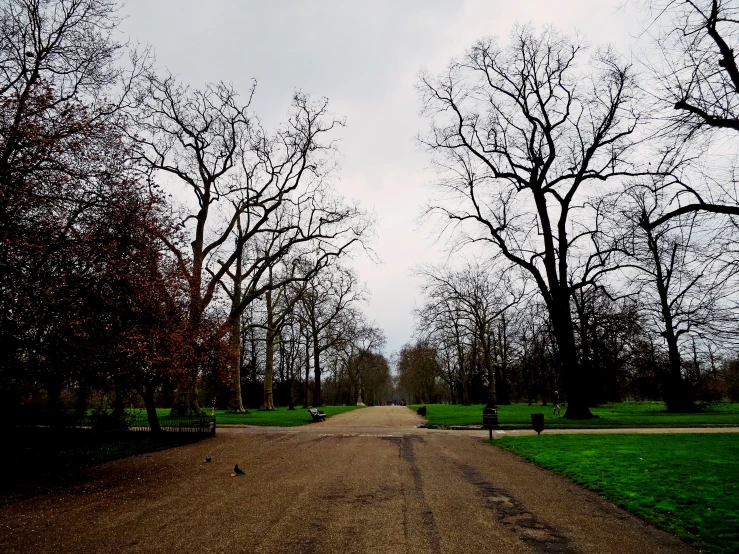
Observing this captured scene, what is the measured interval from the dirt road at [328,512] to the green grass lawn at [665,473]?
0.41 metres

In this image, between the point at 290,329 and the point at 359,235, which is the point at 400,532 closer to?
the point at 359,235

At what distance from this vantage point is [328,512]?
691 centimetres

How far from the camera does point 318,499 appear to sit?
25.4ft

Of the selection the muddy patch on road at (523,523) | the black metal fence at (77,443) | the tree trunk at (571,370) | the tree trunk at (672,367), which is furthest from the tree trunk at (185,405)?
the tree trunk at (672,367)

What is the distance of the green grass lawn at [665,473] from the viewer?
6207 mm

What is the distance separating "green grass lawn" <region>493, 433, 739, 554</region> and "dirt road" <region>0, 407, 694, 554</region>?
415 millimetres

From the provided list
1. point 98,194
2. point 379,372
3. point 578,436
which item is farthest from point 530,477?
point 379,372

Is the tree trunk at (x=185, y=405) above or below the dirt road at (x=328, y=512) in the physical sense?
above

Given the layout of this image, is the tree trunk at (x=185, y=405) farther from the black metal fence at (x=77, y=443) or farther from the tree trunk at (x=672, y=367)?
the tree trunk at (x=672, y=367)

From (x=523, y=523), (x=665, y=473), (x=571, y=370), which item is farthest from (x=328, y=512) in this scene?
(x=571, y=370)

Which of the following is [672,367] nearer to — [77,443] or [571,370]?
[571,370]

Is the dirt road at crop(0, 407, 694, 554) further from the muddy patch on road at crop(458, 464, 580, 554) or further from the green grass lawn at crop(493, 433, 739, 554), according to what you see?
the green grass lawn at crop(493, 433, 739, 554)

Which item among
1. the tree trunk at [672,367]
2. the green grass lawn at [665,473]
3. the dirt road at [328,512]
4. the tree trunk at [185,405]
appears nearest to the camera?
the dirt road at [328,512]

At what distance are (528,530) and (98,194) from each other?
10.7 m
